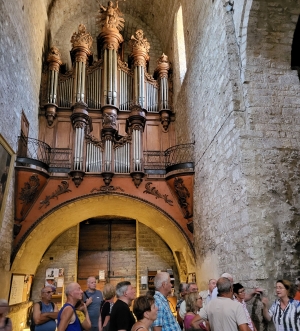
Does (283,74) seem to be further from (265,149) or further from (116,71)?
(116,71)

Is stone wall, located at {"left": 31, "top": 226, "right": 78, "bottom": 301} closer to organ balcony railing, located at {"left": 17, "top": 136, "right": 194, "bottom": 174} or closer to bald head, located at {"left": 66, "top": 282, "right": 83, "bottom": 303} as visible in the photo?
organ balcony railing, located at {"left": 17, "top": 136, "right": 194, "bottom": 174}

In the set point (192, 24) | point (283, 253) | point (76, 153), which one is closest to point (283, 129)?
point (283, 253)

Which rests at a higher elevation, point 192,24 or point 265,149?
point 192,24

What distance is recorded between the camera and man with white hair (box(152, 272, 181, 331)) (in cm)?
286

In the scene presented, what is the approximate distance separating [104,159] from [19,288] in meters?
3.89

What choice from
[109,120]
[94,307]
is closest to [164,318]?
[94,307]

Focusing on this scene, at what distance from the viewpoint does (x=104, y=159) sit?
893 centimetres

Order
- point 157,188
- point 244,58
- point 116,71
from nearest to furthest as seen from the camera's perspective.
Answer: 1. point 244,58
2. point 157,188
3. point 116,71

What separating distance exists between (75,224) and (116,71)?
5.19 meters

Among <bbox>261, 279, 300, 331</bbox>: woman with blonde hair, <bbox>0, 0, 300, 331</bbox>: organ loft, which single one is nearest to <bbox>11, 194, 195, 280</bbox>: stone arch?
<bbox>0, 0, 300, 331</bbox>: organ loft

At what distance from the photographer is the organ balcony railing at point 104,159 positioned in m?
8.69

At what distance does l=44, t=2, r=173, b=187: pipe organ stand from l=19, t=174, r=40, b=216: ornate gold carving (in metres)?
1.06

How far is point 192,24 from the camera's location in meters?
8.83

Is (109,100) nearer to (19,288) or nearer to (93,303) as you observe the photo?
(19,288)
